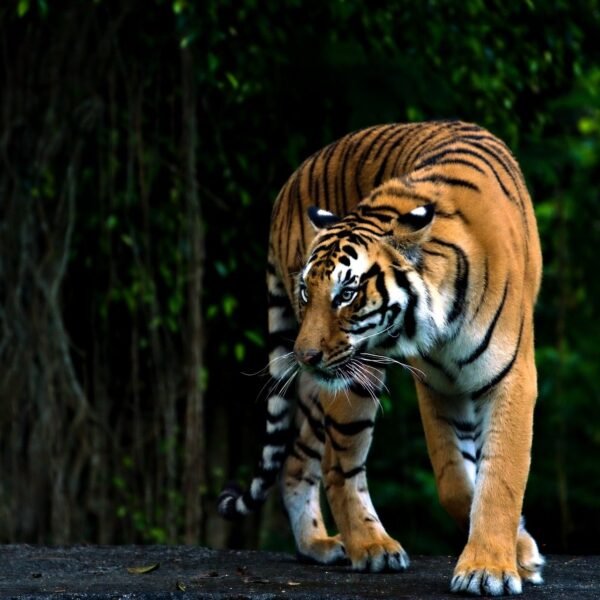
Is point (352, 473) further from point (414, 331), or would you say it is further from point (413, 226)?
point (413, 226)

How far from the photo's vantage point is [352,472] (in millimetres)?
→ 5293

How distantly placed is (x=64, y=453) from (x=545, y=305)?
465 centimetres

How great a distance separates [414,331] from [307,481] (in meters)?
1.23

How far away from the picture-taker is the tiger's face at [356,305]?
176 inches

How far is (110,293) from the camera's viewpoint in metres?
7.71

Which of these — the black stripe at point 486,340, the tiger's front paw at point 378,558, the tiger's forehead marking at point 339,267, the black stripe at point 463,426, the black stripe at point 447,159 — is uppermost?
the black stripe at point 447,159

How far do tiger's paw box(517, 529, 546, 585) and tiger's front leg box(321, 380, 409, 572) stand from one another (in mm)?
417

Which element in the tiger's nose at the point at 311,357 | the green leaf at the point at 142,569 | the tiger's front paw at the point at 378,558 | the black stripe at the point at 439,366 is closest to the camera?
the tiger's nose at the point at 311,357

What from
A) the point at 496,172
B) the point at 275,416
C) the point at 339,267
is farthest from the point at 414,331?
the point at 275,416

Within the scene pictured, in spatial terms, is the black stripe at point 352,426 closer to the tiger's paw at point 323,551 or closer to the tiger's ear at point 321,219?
the tiger's paw at point 323,551

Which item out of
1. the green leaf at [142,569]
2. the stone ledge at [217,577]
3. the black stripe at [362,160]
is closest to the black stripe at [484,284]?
the stone ledge at [217,577]

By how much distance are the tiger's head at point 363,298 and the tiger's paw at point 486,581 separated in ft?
2.22

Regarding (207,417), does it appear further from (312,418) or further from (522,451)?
(522,451)

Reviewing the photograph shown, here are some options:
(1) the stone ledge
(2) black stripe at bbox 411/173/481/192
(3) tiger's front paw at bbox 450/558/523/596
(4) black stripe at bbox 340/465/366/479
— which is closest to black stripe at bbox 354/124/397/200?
(2) black stripe at bbox 411/173/481/192
